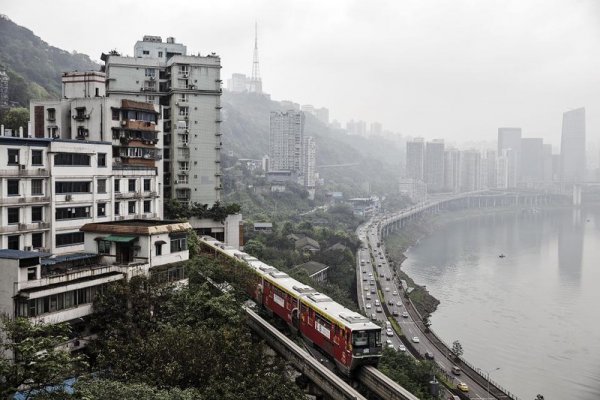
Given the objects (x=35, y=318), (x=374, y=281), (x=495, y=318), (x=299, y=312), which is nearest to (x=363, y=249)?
(x=374, y=281)

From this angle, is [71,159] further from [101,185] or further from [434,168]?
[434,168]

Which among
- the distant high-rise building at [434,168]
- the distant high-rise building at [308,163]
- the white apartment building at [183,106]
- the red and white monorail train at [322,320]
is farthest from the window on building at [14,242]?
the distant high-rise building at [434,168]

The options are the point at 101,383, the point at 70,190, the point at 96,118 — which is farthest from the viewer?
the point at 96,118

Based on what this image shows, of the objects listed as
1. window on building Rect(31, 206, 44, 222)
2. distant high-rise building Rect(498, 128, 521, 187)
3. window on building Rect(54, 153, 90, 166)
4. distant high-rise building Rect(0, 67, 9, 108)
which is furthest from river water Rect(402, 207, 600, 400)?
distant high-rise building Rect(498, 128, 521, 187)

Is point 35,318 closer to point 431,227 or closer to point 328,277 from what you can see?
point 328,277

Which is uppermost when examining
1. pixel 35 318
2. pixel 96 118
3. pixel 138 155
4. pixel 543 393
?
pixel 96 118

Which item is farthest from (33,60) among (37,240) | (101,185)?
(37,240)
